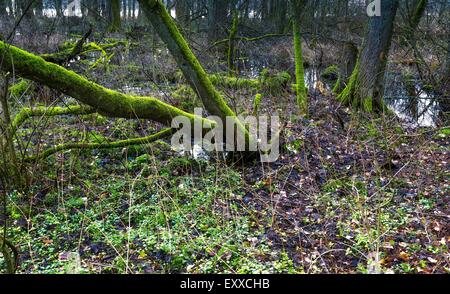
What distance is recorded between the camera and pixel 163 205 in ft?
14.4

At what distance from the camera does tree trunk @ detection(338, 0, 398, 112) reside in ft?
24.5

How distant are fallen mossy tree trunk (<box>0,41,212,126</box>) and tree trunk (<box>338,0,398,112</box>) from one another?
3922mm

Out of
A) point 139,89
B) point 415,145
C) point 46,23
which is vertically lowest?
point 415,145

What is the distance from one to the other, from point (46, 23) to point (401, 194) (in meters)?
18.8

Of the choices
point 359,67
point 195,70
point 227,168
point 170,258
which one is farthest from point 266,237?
point 359,67

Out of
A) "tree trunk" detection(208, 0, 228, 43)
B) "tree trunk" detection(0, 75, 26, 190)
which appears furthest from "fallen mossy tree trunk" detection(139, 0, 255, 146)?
"tree trunk" detection(208, 0, 228, 43)

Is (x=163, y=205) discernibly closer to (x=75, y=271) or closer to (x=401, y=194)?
(x=75, y=271)
